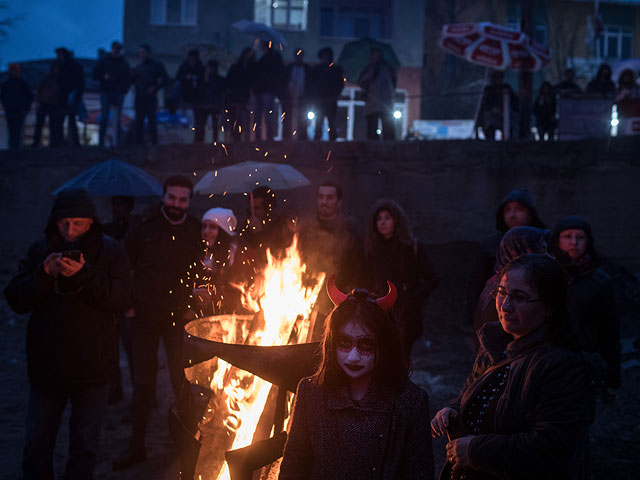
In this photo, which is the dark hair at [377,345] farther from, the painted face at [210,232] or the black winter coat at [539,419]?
the painted face at [210,232]

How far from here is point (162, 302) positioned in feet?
17.1

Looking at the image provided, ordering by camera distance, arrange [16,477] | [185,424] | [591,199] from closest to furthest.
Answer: [185,424] → [16,477] → [591,199]

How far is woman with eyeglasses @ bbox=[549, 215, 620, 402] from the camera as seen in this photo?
406cm

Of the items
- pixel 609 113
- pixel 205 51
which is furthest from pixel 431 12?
pixel 609 113

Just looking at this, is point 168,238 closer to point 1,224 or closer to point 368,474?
point 368,474

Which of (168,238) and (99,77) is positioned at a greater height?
(99,77)

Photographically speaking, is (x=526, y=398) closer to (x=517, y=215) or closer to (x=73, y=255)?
(x=73, y=255)

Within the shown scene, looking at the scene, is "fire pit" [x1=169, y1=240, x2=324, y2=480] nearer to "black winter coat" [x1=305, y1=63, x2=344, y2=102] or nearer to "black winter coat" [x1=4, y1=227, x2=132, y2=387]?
"black winter coat" [x1=4, y1=227, x2=132, y2=387]

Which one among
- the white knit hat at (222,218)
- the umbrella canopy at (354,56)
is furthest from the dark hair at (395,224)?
the umbrella canopy at (354,56)

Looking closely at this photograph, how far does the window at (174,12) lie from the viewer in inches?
906

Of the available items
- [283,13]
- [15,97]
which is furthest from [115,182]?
[283,13]

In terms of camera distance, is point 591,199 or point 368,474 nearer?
point 368,474

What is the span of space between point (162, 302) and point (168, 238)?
527 millimetres

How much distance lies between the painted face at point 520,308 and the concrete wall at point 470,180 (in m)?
7.36
